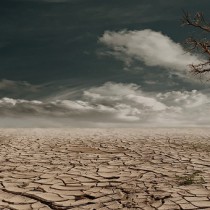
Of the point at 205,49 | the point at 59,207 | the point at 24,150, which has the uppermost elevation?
the point at 205,49

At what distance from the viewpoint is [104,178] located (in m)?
5.21

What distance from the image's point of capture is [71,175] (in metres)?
5.46

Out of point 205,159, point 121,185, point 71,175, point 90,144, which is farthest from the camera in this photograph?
point 90,144

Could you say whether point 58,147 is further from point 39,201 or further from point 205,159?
point 39,201

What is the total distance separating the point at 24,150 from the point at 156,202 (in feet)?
16.6

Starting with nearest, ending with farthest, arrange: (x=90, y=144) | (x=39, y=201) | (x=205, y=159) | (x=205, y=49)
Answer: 1. (x=39, y=201)
2. (x=205, y=159)
3. (x=90, y=144)
4. (x=205, y=49)

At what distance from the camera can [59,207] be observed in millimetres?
3881

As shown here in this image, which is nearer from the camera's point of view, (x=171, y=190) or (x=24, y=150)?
(x=171, y=190)

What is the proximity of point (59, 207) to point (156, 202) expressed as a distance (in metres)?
1.00

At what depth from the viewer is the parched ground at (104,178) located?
4.00m

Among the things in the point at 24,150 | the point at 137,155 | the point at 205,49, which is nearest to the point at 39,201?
the point at 137,155

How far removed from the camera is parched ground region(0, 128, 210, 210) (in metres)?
4.00

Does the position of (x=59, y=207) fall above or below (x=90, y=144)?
below

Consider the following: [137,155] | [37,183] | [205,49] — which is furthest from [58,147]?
[205,49]
